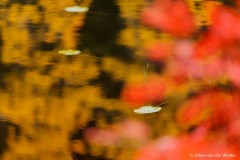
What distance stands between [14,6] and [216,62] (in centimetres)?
57

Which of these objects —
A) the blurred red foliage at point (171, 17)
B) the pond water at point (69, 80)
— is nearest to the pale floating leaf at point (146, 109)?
the pond water at point (69, 80)

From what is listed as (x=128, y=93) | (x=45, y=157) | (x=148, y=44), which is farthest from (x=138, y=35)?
(x=45, y=157)

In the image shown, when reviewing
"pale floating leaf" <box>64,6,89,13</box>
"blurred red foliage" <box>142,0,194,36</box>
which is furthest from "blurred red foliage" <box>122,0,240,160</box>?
"pale floating leaf" <box>64,6,89,13</box>

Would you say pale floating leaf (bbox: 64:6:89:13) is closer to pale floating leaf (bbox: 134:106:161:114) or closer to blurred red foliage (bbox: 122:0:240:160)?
blurred red foliage (bbox: 122:0:240:160)

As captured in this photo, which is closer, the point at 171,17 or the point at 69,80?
the point at 171,17

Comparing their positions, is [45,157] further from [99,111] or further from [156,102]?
[156,102]

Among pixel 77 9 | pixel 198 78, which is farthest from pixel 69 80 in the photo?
pixel 198 78

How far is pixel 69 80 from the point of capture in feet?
3.69

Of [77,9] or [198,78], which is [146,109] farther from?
[77,9]

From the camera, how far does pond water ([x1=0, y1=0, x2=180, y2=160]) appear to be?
110 centimetres

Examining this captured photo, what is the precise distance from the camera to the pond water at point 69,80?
1.10m

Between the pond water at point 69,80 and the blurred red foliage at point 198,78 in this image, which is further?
the pond water at point 69,80

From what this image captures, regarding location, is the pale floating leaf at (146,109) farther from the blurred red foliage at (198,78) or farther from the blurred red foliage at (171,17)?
the blurred red foliage at (171,17)

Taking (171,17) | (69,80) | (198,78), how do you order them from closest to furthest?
(171,17), (198,78), (69,80)
